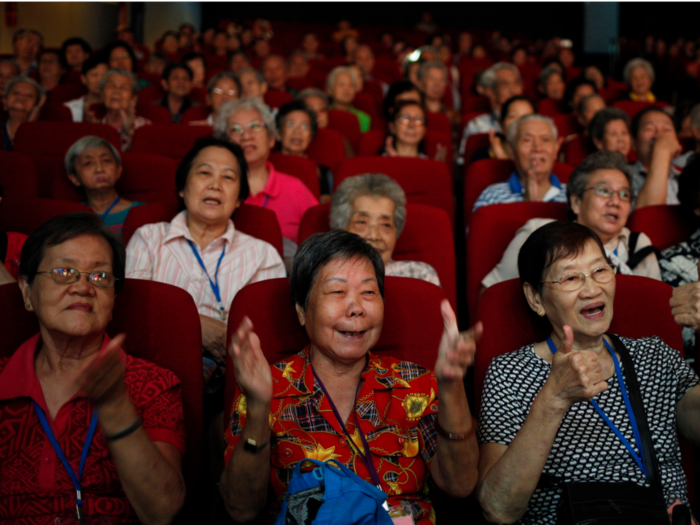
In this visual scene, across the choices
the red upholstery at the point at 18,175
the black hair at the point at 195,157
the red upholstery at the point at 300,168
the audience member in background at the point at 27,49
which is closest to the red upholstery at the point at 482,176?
the red upholstery at the point at 300,168

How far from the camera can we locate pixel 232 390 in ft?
5.12

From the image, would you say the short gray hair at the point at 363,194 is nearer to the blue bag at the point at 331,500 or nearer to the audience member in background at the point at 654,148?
the blue bag at the point at 331,500

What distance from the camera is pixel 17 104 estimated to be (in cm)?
384

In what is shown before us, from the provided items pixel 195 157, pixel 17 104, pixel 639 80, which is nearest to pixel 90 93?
pixel 17 104

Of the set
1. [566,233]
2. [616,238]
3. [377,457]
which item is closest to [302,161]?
[616,238]

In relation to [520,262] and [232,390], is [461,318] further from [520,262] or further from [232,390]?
[232,390]

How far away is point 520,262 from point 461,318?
1.11 m

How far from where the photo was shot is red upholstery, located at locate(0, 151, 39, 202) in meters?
2.50

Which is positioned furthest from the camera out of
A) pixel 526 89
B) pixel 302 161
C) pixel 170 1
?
pixel 170 1

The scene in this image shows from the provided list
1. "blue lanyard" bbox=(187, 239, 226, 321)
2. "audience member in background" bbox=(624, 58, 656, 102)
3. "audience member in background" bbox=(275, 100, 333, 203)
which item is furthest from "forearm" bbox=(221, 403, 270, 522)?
"audience member in background" bbox=(624, 58, 656, 102)

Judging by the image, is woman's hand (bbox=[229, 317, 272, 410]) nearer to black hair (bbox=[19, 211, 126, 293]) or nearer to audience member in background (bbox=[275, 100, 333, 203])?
black hair (bbox=[19, 211, 126, 293])

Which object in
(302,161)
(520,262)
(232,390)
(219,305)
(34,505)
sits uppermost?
(302,161)

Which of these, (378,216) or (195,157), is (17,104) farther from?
(378,216)

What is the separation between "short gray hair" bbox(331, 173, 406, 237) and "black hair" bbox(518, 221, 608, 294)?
0.70 m
